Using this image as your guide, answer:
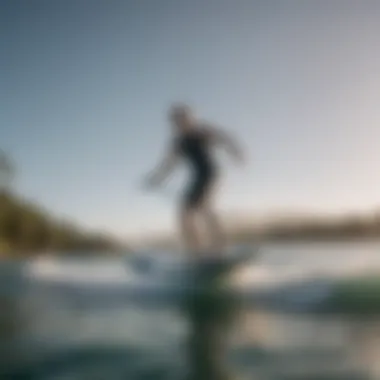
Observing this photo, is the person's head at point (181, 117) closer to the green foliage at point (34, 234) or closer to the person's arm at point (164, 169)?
the person's arm at point (164, 169)

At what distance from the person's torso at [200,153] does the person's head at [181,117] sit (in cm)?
2

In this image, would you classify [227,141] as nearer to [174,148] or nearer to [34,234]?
[174,148]

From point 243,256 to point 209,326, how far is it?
18 cm

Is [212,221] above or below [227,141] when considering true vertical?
below

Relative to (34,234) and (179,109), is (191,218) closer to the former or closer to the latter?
(179,109)

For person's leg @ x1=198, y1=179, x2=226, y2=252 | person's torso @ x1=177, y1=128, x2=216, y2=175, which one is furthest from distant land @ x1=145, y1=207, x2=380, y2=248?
person's torso @ x1=177, y1=128, x2=216, y2=175

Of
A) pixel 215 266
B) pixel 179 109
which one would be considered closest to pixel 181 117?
pixel 179 109

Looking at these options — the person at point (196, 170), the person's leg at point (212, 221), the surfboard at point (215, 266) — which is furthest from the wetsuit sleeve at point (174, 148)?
the surfboard at point (215, 266)

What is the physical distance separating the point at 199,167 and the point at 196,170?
0.03 feet

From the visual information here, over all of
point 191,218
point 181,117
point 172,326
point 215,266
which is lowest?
point 172,326

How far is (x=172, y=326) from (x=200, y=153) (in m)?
0.41

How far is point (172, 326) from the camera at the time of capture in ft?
4.66

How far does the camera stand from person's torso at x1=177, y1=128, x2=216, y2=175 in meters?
1.45

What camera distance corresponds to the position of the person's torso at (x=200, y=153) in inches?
57.1
